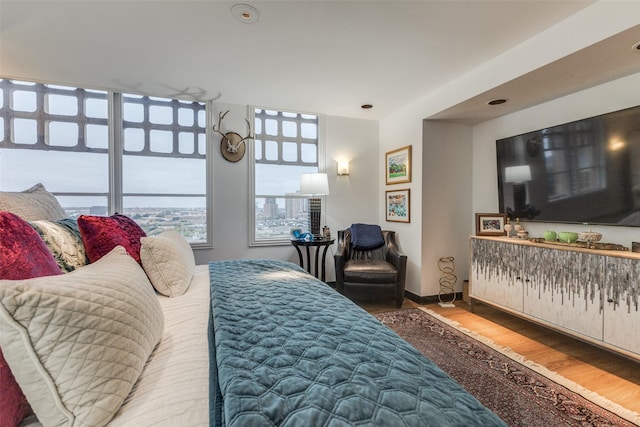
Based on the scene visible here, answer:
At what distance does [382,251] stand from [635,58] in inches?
107

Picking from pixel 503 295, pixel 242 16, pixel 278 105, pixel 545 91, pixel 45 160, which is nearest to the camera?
pixel 242 16

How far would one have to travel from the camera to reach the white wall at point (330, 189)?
3510 millimetres

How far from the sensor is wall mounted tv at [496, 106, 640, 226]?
2129mm

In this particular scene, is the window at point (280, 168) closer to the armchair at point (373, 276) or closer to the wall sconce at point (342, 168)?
the wall sconce at point (342, 168)

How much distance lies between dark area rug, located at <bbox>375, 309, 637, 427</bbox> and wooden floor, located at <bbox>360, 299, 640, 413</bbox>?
214 millimetres

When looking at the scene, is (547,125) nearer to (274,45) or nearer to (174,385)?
(274,45)

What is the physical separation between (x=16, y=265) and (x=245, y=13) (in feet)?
6.25

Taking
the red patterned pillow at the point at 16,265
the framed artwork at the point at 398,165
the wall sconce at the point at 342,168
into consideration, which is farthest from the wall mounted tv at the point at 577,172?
the red patterned pillow at the point at 16,265

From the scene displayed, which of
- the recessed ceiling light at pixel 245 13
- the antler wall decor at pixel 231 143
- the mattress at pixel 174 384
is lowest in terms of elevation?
the mattress at pixel 174 384

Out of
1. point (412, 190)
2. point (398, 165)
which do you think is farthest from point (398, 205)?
point (398, 165)

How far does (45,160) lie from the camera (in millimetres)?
2965

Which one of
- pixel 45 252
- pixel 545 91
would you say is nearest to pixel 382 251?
pixel 545 91

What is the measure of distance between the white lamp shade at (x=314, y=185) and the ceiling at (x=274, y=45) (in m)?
0.97

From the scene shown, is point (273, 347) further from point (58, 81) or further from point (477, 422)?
point (58, 81)
